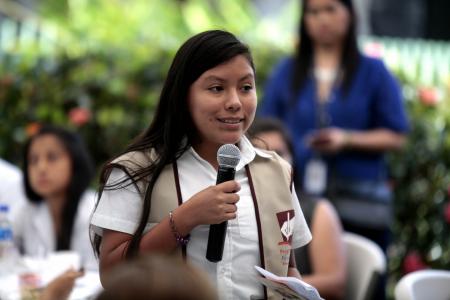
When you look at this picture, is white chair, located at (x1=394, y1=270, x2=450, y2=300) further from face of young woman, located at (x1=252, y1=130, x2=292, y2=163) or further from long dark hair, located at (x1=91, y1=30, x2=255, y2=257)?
long dark hair, located at (x1=91, y1=30, x2=255, y2=257)

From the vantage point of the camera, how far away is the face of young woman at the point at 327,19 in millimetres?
4129

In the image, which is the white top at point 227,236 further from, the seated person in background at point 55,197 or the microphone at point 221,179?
the seated person in background at point 55,197

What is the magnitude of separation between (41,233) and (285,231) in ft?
6.30

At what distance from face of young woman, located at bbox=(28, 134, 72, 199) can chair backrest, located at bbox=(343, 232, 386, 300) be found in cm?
130

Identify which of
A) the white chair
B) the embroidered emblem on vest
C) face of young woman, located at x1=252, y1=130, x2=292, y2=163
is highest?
the embroidered emblem on vest

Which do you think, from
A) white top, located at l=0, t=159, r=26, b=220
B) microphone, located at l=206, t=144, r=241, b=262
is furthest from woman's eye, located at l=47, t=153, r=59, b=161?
microphone, located at l=206, t=144, r=241, b=262

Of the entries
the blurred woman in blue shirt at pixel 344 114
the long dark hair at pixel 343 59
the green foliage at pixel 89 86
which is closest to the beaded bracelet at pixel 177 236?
the blurred woman in blue shirt at pixel 344 114

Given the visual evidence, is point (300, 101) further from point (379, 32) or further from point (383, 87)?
point (379, 32)

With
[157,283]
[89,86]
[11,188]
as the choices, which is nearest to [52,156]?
[11,188]

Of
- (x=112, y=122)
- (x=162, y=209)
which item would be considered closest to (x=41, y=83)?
(x=112, y=122)

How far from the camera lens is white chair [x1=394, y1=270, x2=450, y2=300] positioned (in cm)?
303

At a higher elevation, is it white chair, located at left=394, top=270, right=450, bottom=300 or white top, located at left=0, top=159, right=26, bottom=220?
white top, located at left=0, top=159, right=26, bottom=220

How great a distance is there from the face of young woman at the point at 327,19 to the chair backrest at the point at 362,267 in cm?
96

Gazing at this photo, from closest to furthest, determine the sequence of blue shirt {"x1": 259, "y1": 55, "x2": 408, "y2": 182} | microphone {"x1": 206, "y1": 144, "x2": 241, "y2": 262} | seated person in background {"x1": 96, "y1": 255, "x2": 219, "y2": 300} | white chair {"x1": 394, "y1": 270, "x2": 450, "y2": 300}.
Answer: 1. seated person in background {"x1": 96, "y1": 255, "x2": 219, "y2": 300}
2. microphone {"x1": 206, "y1": 144, "x2": 241, "y2": 262}
3. white chair {"x1": 394, "y1": 270, "x2": 450, "y2": 300}
4. blue shirt {"x1": 259, "y1": 55, "x2": 408, "y2": 182}
